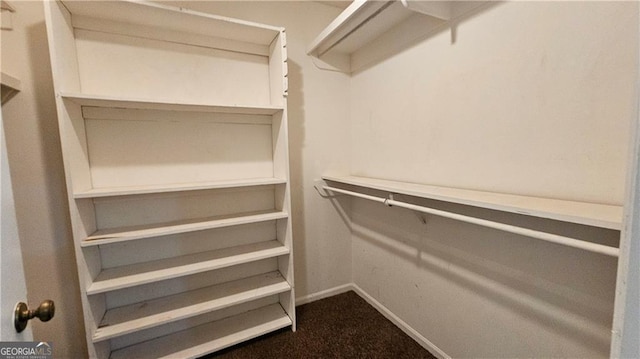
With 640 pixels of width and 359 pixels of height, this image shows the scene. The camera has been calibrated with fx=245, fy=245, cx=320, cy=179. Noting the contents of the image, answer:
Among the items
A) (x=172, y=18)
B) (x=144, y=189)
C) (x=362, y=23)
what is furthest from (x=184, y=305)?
(x=362, y=23)

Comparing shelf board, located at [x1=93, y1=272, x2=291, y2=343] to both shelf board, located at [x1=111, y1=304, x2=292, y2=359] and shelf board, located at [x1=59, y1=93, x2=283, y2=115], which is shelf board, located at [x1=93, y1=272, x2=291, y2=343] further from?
shelf board, located at [x1=59, y1=93, x2=283, y2=115]

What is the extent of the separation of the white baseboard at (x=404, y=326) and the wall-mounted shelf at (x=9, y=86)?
2.53 m

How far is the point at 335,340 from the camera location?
1.68 m

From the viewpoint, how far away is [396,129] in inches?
67.4

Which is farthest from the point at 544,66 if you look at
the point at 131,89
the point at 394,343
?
the point at 131,89

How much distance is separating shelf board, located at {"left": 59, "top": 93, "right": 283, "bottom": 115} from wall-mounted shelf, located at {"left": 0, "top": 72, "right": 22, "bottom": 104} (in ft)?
0.75

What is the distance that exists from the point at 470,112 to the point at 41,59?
2.24 m

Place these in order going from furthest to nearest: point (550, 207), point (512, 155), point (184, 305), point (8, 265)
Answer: point (184, 305)
point (512, 155)
point (550, 207)
point (8, 265)

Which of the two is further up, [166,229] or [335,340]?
[166,229]

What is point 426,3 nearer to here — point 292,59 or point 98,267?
→ point 292,59

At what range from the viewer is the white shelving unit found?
128 cm

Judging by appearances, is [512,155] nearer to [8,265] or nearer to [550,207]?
[550,207]

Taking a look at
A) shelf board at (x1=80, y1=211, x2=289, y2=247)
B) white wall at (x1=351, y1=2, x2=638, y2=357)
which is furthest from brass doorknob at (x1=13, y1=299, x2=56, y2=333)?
white wall at (x1=351, y1=2, x2=638, y2=357)

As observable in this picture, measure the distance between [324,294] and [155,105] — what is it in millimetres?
1918
